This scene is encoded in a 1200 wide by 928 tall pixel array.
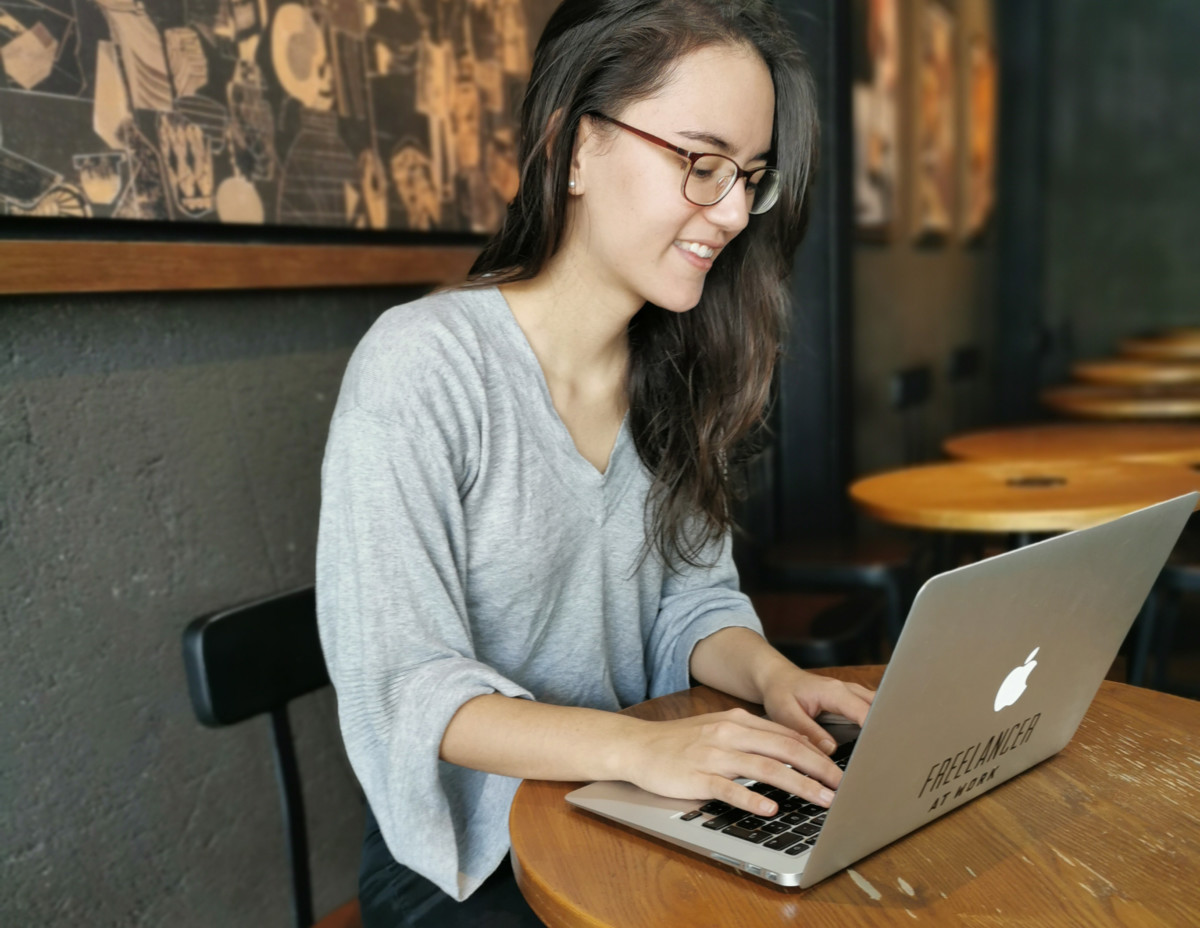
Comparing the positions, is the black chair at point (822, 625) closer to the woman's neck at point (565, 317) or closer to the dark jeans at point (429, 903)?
the woman's neck at point (565, 317)

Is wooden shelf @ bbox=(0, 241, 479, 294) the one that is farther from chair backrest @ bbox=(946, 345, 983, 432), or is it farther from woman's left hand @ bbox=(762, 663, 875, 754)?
chair backrest @ bbox=(946, 345, 983, 432)

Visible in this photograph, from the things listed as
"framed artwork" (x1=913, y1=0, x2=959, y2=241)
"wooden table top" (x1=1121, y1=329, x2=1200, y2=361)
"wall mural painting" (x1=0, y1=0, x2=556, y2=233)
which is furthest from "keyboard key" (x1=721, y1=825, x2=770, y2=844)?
"wooden table top" (x1=1121, y1=329, x2=1200, y2=361)

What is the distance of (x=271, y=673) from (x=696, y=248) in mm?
780

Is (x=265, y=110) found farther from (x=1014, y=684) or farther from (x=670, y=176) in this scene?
(x=1014, y=684)

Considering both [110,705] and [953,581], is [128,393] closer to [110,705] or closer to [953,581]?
[110,705]

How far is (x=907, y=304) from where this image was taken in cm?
536

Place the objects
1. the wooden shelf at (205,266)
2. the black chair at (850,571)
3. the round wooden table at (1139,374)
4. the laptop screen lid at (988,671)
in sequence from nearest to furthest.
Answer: the laptop screen lid at (988,671) → the wooden shelf at (205,266) → the black chair at (850,571) → the round wooden table at (1139,374)

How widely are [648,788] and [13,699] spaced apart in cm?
96

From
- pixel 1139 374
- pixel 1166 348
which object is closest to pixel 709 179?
pixel 1139 374

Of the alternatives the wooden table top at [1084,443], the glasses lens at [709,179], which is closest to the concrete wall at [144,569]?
the glasses lens at [709,179]

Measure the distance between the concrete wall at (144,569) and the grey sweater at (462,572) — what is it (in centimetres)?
53

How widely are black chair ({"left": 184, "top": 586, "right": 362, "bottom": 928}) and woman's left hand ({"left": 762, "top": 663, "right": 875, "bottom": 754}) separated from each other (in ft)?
2.08

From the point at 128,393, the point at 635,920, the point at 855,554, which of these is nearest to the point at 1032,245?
the point at 855,554

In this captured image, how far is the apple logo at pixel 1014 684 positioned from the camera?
2.87 ft
